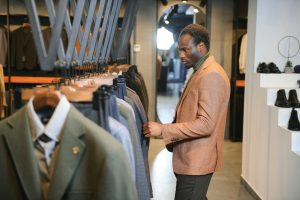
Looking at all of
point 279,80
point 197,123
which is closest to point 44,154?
point 197,123

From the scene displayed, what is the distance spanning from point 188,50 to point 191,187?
84cm

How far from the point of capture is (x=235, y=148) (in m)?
6.79

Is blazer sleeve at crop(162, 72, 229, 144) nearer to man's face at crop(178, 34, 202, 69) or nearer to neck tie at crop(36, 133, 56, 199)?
man's face at crop(178, 34, 202, 69)

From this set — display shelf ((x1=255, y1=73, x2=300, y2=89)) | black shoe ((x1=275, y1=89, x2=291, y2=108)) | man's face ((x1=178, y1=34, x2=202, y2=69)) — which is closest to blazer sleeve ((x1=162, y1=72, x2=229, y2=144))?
man's face ((x1=178, y1=34, x2=202, y2=69))

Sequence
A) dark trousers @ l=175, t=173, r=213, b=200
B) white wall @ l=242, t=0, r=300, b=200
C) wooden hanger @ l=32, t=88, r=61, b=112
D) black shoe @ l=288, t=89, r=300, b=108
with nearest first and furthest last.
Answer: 1. wooden hanger @ l=32, t=88, r=61, b=112
2. dark trousers @ l=175, t=173, r=213, b=200
3. black shoe @ l=288, t=89, r=300, b=108
4. white wall @ l=242, t=0, r=300, b=200

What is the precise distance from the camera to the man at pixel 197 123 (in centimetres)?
235

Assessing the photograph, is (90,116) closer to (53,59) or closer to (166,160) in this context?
(53,59)

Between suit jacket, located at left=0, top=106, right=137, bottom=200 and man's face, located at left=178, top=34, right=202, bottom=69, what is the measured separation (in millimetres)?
1118

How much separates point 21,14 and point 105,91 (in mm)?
6481

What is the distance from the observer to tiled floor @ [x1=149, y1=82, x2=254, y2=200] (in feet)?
14.8

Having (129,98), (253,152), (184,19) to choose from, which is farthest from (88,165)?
(184,19)

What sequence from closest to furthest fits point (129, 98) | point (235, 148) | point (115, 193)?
point (115, 193), point (129, 98), point (235, 148)

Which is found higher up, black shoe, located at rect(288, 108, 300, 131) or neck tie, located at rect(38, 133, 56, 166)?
neck tie, located at rect(38, 133, 56, 166)

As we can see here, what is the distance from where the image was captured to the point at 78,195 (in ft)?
4.81
